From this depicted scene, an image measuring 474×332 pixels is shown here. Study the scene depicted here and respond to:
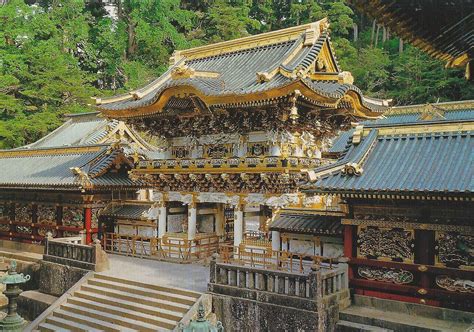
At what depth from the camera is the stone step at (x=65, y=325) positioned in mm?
14648

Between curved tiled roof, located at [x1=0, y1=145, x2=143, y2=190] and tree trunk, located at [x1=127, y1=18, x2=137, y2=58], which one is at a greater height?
tree trunk, located at [x1=127, y1=18, x2=137, y2=58]

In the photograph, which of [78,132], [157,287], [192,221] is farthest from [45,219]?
[157,287]

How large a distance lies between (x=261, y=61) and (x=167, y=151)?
5738 millimetres

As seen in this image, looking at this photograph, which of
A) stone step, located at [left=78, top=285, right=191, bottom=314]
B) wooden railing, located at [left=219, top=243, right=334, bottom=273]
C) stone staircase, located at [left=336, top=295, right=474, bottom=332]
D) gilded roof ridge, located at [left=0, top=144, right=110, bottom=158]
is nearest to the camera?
stone staircase, located at [left=336, top=295, right=474, bottom=332]

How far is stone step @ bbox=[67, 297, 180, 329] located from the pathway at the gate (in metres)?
1.33

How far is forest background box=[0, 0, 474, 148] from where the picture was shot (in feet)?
121

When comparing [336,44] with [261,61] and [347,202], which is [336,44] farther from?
[347,202]

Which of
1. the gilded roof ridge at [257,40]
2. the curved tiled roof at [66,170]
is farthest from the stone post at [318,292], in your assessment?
the curved tiled roof at [66,170]

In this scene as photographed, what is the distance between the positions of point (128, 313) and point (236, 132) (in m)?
8.03

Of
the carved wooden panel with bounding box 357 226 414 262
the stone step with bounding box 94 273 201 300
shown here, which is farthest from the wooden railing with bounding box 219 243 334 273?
the stone step with bounding box 94 273 201 300

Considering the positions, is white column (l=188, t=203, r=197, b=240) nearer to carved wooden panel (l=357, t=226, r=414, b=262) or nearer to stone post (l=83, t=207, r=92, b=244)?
stone post (l=83, t=207, r=92, b=244)

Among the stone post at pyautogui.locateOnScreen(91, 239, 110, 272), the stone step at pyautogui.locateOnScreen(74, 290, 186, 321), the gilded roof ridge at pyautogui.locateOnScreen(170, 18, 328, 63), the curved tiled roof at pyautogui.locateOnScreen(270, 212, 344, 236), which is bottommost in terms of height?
the stone step at pyautogui.locateOnScreen(74, 290, 186, 321)

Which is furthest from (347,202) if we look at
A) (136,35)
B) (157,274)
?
(136,35)

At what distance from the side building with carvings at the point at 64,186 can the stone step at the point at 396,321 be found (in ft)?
42.5
